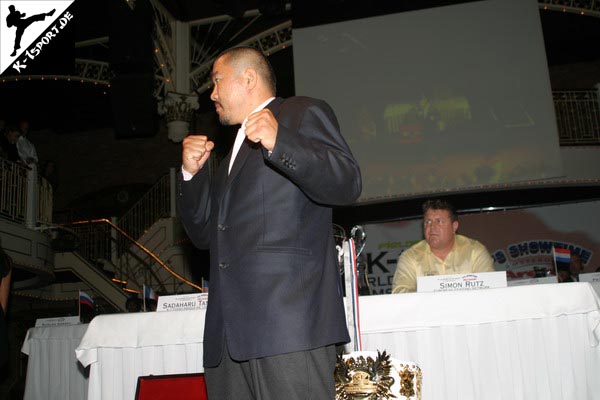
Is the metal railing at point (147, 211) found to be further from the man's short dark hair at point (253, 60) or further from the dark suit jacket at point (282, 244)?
the dark suit jacket at point (282, 244)

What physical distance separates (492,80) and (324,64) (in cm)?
269

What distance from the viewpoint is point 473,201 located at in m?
11.8

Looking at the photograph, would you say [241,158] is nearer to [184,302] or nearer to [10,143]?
[184,302]

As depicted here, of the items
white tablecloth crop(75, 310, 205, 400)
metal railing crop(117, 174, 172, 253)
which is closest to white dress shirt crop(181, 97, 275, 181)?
white tablecloth crop(75, 310, 205, 400)

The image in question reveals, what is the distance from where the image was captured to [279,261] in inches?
67.3

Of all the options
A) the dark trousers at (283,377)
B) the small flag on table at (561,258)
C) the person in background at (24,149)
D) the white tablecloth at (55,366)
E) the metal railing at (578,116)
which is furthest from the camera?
the metal railing at (578,116)

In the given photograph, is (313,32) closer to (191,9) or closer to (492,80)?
(492,80)

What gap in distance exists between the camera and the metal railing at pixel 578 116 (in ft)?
40.9

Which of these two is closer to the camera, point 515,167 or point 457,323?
point 457,323

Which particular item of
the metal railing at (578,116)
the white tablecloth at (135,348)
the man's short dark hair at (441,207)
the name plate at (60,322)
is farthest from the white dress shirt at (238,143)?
the metal railing at (578,116)

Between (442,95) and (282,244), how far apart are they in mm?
8518

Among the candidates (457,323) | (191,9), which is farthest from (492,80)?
(457,323)

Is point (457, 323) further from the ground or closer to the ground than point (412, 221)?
closer to the ground

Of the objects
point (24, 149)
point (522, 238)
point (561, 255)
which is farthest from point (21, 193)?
point (561, 255)
